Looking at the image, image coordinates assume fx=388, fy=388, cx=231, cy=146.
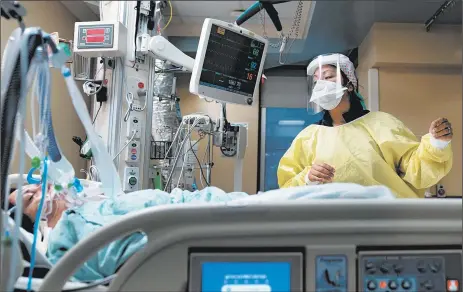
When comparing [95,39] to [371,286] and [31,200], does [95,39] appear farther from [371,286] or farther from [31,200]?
[371,286]

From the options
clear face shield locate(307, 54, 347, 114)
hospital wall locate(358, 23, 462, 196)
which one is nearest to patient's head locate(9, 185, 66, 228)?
clear face shield locate(307, 54, 347, 114)

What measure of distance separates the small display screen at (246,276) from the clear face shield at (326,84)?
115 cm

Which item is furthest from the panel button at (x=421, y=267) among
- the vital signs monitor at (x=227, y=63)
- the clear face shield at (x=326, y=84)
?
the vital signs monitor at (x=227, y=63)

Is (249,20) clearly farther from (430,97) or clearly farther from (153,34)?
(430,97)

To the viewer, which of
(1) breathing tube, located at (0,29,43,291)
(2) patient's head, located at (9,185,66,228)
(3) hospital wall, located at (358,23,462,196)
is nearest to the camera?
(1) breathing tube, located at (0,29,43,291)

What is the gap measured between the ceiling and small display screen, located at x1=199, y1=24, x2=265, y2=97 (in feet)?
0.86

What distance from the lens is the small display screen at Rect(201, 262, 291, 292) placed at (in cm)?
83

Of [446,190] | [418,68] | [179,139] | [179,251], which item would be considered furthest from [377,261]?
[418,68]

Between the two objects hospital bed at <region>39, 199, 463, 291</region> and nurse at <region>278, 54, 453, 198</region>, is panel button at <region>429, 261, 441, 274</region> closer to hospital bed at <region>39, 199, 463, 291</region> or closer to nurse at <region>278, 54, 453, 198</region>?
hospital bed at <region>39, 199, 463, 291</region>

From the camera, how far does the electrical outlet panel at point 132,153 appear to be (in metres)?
2.27

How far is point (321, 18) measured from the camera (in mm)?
3850

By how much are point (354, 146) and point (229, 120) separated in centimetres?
192

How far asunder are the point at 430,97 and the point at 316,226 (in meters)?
3.69

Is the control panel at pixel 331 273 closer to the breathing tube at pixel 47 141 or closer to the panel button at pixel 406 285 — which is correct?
the panel button at pixel 406 285
